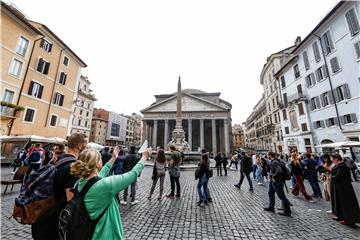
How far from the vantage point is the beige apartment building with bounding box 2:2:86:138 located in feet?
51.4

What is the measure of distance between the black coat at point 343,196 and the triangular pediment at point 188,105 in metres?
34.7

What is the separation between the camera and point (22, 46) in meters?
16.3

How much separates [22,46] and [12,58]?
1.86 meters

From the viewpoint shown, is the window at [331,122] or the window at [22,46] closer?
the window at [22,46]

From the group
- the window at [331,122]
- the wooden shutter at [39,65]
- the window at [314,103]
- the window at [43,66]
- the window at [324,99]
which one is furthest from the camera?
the window at [314,103]

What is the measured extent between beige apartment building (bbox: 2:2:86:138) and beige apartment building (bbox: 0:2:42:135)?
3.2 inches

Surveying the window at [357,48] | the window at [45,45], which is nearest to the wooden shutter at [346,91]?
the window at [357,48]

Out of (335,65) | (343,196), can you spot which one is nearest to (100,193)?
(343,196)

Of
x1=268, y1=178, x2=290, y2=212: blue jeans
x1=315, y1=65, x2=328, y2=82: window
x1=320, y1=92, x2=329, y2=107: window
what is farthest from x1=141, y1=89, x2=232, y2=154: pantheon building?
x1=268, y1=178, x2=290, y2=212: blue jeans

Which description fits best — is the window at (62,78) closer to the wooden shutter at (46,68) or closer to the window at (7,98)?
the wooden shutter at (46,68)

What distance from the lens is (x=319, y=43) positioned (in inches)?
722

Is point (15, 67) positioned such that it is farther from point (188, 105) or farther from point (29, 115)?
point (188, 105)

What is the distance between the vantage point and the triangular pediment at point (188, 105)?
1560 inches

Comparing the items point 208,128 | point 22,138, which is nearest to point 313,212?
point 22,138
